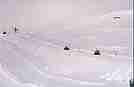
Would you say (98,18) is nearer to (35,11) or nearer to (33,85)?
(35,11)

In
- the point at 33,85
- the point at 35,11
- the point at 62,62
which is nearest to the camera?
the point at 33,85

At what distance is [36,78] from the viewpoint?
3.75ft

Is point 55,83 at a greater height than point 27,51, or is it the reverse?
point 27,51

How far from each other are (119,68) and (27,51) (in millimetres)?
700

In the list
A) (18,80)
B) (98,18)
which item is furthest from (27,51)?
(98,18)

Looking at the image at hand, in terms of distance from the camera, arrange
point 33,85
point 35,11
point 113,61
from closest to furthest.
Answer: point 33,85 → point 113,61 → point 35,11

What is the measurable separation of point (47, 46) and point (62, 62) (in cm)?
19

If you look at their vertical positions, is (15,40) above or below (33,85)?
above

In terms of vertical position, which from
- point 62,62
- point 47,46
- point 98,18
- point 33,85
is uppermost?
point 98,18

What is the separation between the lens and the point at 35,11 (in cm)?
150

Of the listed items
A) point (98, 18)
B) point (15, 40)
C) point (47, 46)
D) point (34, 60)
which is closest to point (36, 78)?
point (34, 60)

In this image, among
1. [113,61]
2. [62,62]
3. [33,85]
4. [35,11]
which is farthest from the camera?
[35,11]

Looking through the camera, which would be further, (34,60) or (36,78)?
(34,60)

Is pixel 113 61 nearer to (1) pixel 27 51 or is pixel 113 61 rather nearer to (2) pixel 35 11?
(1) pixel 27 51
